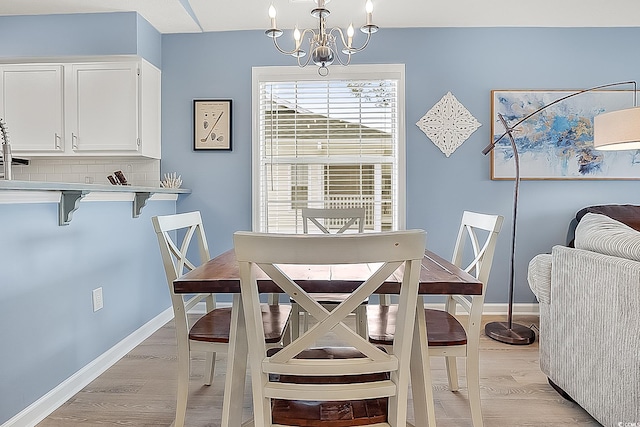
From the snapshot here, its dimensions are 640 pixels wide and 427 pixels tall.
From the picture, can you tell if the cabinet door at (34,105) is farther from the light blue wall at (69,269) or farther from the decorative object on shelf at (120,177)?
the decorative object on shelf at (120,177)

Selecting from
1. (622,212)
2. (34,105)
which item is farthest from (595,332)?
(34,105)

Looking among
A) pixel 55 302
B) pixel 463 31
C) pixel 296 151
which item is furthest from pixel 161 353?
pixel 463 31

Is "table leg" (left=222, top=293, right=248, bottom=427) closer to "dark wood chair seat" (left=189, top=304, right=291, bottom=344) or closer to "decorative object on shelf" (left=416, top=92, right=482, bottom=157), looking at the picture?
"dark wood chair seat" (left=189, top=304, right=291, bottom=344)

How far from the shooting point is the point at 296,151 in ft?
11.9

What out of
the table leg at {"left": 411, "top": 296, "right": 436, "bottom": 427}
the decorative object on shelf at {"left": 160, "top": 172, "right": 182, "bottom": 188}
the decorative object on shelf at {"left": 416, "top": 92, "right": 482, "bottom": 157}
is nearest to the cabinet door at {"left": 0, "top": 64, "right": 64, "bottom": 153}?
the decorative object on shelf at {"left": 160, "top": 172, "right": 182, "bottom": 188}

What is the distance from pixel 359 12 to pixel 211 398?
2897mm

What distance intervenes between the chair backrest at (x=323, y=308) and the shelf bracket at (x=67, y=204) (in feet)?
4.67

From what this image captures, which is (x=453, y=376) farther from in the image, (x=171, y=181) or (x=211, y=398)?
(x=171, y=181)

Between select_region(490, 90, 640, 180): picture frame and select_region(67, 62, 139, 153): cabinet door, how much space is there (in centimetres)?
289

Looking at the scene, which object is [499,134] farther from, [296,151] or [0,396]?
[0,396]

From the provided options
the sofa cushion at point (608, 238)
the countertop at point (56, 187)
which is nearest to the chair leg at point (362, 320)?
the sofa cushion at point (608, 238)

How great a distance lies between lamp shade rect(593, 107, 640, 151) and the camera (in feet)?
6.33

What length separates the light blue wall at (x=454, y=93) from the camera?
11.5 feet

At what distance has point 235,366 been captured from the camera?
149cm
